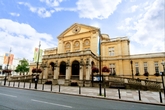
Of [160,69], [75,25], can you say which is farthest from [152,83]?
Result: [75,25]

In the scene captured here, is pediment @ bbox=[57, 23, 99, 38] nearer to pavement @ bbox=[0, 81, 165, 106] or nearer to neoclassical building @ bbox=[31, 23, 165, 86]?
neoclassical building @ bbox=[31, 23, 165, 86]

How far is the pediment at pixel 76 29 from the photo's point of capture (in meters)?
34.9

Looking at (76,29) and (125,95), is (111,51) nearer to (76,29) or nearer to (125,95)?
(76,29)

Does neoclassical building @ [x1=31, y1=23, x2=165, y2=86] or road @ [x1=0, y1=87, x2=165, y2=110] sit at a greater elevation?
neoclassical building @ [x1=31, y1=23, x2=165, y2=86]

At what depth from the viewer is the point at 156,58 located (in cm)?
2722

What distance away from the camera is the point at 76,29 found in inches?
1453

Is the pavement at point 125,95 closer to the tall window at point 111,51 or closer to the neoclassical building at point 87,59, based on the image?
the neoclassical building at point 87,59

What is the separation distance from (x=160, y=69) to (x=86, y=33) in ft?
74.5

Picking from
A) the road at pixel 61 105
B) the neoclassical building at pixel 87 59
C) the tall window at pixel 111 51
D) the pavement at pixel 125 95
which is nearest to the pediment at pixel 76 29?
the neoclassical building at pixel 87 59

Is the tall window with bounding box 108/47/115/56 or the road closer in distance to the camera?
the road

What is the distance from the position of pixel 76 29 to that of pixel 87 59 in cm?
1650

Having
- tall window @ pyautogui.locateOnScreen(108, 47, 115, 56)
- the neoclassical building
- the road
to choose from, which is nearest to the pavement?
the road

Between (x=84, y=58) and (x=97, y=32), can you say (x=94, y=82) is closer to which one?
(x=84, y=58)

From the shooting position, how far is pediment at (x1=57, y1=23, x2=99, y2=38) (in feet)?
115
